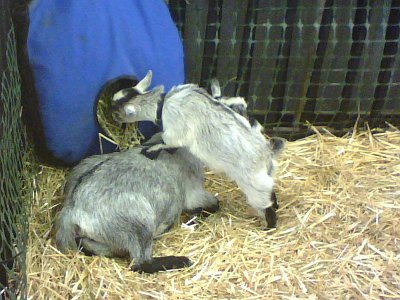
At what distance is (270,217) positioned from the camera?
3.45m

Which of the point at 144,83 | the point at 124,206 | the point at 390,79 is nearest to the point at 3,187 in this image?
Answer: the point at 124,206

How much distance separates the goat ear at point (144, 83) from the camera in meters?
3.52

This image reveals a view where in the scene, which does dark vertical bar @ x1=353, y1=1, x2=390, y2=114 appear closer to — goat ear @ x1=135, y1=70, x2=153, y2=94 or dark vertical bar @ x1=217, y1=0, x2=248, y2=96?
dark vertical bar @ x1=217, y1=0, x2=248, y2=96

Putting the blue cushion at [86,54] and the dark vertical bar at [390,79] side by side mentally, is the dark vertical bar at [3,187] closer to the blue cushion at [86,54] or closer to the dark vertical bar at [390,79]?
the blue cushion at [86,54]

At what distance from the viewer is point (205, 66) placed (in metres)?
4.12

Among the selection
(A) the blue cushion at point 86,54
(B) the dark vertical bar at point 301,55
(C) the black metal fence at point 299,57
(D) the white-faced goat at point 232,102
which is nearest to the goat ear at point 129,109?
(A) the blue cushion at point 86,54

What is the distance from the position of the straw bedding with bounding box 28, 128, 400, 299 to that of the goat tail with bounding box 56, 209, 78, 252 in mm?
50

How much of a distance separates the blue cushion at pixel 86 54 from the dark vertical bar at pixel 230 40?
0.42m

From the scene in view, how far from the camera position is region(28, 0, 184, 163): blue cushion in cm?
339

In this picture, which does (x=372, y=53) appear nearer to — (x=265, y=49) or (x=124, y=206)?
(x=265, y=49)

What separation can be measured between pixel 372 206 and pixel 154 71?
1.36m

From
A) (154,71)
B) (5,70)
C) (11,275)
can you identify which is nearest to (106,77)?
(154,71)

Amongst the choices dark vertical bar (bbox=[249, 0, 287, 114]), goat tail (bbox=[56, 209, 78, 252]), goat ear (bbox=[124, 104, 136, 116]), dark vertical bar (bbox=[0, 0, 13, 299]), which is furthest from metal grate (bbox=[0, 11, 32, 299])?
dark vertical bar (bbox=[249, 0, 287, 114])

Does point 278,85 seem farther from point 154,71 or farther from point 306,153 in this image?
point 154,71
